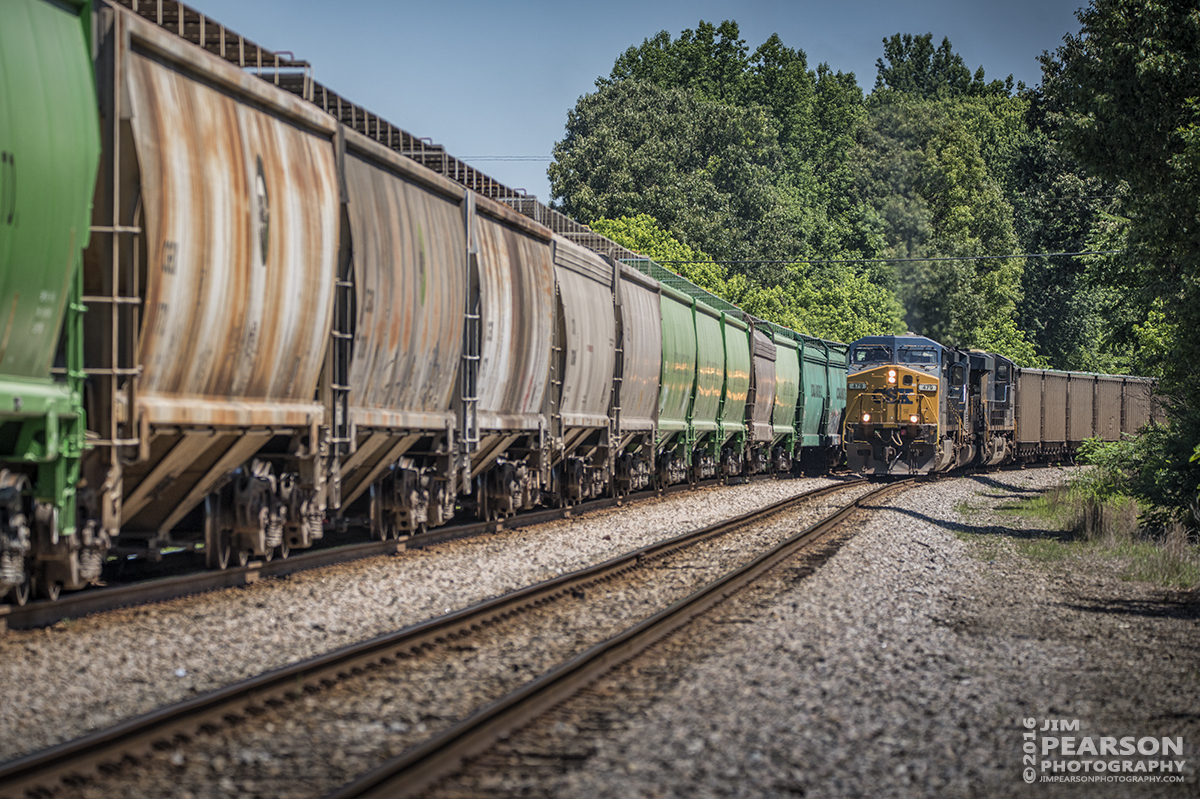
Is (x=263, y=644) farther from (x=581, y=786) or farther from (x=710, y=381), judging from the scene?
(x=710, y=381)

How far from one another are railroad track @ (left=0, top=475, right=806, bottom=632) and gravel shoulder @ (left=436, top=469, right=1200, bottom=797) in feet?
12.3

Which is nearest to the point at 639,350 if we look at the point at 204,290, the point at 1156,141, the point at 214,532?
the point at 1156,141

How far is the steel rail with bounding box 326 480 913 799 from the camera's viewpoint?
14.6 feet

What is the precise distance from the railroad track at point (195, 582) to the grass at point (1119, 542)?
738 centimetres

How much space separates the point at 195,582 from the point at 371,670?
301 centimetres

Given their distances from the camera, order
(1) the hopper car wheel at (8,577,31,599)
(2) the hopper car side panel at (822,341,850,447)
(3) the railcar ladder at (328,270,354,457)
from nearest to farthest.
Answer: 1. (1) the hopper car wheel at (8,577,31,599)
2. (3) the railcar ladder at (328,270,354,457)
3. (2) the hopper car side panel at (822,341,850,447)

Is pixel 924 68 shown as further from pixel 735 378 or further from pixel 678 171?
pixel 735 378

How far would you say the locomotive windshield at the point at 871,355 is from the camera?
3055 cm

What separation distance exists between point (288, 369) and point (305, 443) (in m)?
0.85

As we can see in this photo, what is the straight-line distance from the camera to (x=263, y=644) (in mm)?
7527

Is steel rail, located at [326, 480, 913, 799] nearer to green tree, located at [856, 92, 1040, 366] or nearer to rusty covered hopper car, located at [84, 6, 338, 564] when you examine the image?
rusty covered hopper car, located at [84, 6, 338, 564]

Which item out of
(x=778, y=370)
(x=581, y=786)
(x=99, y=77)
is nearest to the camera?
(x=581, y=786)

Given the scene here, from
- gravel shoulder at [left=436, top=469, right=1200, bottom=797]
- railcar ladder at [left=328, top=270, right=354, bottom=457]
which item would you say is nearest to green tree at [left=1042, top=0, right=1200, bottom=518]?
gravel shoulder at [left=436, top=469, right=1200, bottom=797]

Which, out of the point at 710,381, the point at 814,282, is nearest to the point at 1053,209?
the point at 814,282
